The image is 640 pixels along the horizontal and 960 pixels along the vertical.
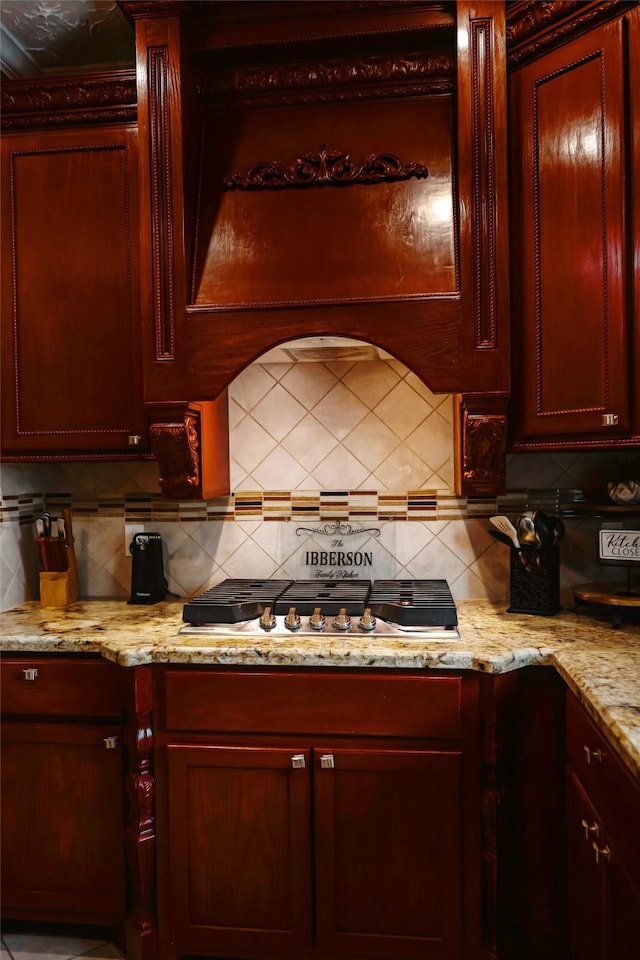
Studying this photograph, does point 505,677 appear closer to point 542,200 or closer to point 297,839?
point 297,839

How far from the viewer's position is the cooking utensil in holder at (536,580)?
202cm

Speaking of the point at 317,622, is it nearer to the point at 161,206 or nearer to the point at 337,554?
the point at 337,554

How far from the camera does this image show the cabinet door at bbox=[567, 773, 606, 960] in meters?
1.37

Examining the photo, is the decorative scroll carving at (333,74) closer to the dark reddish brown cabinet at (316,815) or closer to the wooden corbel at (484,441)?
the wooden corbel at (484,441)

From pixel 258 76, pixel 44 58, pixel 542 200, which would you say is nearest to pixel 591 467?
pixel 542 200

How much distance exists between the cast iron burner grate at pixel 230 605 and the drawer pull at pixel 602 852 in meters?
1.01

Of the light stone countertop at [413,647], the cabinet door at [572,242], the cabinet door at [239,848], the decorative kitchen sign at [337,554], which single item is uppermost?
the cabinet door at [572,242]

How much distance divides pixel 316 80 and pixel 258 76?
184 millimetres

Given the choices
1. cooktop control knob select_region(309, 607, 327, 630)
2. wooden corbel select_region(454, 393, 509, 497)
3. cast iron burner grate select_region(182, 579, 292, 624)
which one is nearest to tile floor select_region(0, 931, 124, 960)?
cast iron burner grate select_region(182, 579, 292, 624)

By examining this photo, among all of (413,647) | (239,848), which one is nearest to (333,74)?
(413,647)

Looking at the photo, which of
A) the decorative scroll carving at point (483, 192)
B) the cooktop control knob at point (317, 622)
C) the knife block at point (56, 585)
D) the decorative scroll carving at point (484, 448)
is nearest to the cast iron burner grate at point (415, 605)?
the cooktop control knob at point (317, 622)

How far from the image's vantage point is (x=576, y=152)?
1814 mm

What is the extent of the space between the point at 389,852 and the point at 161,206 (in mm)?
1934

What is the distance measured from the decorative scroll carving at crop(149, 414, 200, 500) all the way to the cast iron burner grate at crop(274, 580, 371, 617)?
1.53 ft
